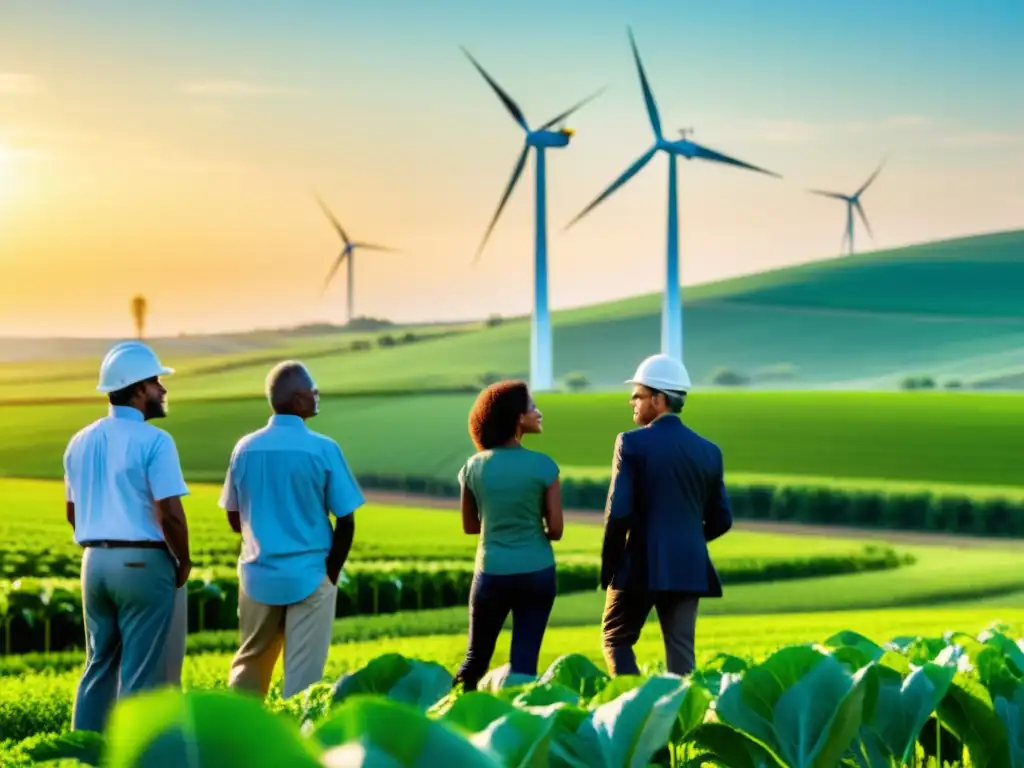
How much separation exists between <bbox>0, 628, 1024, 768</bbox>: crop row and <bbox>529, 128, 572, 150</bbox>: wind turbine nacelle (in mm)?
53236

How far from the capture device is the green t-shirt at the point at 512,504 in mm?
7871

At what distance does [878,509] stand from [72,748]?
40042 millimetres

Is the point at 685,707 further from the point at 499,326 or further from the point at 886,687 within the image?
the point at 499,326

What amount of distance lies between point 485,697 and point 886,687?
1270 mm

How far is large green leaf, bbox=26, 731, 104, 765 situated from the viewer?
2.70 meters

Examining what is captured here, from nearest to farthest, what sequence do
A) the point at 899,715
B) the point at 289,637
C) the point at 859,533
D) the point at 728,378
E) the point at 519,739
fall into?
the point at 519,739, the point at 899,715, the point at 289,637, the point at 859,533, the point at 728,378

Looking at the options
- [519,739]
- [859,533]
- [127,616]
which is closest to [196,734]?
[519,739]

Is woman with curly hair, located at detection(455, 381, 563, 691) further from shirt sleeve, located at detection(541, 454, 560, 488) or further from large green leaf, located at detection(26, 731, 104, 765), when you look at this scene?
large green leaf, located at detection(26, 731, 104, 765)

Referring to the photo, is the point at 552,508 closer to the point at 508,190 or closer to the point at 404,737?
the point at 404,737

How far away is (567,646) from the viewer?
15.6 m

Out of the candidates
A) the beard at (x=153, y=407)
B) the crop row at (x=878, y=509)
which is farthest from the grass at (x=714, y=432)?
the beard at (x=153, y=407)

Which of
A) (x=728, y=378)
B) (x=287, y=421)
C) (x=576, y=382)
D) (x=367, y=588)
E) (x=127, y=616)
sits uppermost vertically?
(x=728, y=378)

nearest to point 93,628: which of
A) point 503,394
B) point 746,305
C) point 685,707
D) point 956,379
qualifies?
point 503,394

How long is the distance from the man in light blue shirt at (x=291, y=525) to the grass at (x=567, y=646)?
2.09 meters
